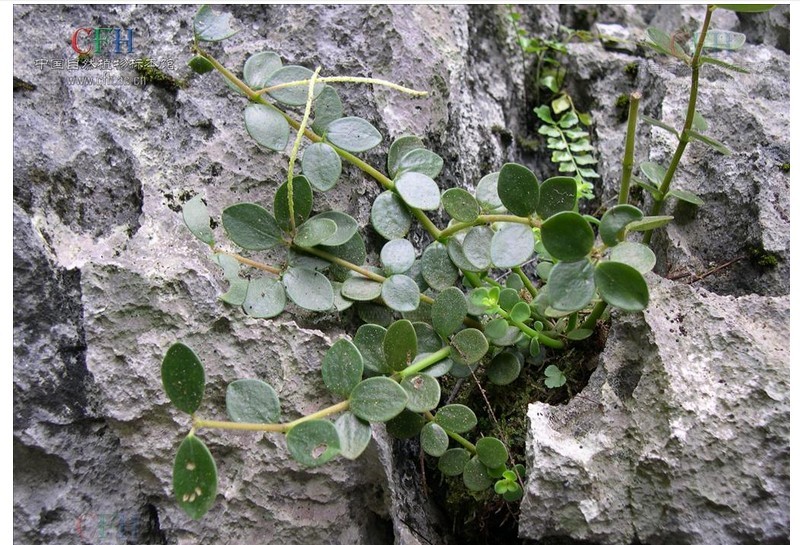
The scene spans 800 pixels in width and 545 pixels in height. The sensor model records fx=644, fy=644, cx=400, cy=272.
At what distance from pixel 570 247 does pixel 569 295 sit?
0.22ft

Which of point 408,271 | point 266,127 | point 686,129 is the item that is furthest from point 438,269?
point 686,129

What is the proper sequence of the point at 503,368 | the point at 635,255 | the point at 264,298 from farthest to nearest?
the point at 503,368, the point at 264,298, the point at 635,255

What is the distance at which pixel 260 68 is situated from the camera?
1.13 metres

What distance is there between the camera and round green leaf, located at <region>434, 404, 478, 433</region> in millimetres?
1055

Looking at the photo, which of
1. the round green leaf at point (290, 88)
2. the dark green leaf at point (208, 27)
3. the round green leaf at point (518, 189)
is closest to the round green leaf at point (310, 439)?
the round green leaf at point (518, 189)

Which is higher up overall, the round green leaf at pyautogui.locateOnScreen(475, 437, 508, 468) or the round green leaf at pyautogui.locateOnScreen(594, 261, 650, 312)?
the round green leaf at pyautogui.locateOnScreen(594, 261, 650, 312)

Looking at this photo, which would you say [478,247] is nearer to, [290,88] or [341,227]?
[341,227]

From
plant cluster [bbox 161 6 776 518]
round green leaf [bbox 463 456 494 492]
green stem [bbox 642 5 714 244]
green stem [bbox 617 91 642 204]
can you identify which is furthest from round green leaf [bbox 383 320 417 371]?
green stem [bbox 642 5 714 244]

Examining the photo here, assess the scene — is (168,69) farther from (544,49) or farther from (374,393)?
(544,49)

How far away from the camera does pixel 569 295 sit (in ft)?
2.95

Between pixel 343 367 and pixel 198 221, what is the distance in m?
0.35

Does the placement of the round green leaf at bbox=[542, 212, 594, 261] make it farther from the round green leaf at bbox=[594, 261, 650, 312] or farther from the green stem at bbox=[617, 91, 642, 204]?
the green stem at bbox=[617, 91, 642, 204]

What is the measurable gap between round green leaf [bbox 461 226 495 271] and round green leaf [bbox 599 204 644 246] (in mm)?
224

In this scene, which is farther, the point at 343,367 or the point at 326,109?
the point at 326,109
